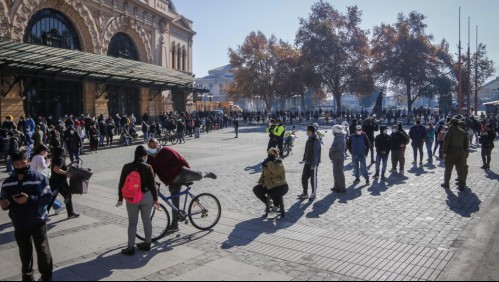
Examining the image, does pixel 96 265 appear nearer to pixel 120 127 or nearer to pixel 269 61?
pixel 120 127

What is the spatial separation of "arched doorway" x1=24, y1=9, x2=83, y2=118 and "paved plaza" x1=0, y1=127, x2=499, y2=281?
57.2ft

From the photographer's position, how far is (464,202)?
9.12m

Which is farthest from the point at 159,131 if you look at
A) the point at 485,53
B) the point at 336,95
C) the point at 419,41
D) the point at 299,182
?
the point at 485,53

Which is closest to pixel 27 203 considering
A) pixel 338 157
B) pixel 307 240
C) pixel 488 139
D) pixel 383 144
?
pixel 307 240

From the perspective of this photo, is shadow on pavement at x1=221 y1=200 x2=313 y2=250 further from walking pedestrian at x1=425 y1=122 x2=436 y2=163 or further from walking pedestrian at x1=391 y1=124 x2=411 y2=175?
walking pedestrian at x1=425 y1=122 x2=436 y2=163

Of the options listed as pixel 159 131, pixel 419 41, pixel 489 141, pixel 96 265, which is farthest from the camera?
pixel 419 41

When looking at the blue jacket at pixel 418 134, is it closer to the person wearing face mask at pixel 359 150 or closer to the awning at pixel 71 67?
the person wearing face mask at pixel 359 150

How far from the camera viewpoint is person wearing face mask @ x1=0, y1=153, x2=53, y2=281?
4629 mm

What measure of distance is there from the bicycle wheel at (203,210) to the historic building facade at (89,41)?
18117 mm

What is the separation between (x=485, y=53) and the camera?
5709cm

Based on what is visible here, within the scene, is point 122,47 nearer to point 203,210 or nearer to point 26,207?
point 203,210

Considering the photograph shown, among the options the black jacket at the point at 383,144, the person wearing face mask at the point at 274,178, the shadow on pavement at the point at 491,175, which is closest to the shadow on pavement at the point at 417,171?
the black jacket at the point at 383,144

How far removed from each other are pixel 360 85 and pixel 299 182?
4239 cm

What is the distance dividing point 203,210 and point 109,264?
205cm
